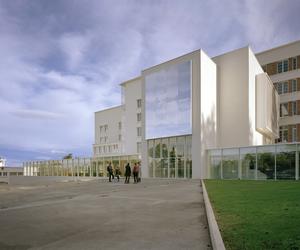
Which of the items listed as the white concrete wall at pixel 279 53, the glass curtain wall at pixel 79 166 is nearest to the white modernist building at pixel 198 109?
the glass curtain wall at pixel 79 166

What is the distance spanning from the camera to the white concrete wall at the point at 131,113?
61.0 metres

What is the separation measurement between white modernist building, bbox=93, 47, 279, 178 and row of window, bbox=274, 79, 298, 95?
8812mm

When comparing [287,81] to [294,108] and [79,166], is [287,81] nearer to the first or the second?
[294,108]

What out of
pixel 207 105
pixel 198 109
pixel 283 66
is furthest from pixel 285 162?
pixel 283 66

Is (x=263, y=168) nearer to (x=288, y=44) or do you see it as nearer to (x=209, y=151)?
(x=209, y=151)

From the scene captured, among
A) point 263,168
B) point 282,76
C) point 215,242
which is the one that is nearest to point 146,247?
point 215,242

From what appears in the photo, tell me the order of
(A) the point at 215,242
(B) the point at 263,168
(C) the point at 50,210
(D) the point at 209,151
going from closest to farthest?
1. (A) the point at 215,242
2. (C) the point at 50,210
3. (B) the point at 263,168
4. (D) the point at 209,151

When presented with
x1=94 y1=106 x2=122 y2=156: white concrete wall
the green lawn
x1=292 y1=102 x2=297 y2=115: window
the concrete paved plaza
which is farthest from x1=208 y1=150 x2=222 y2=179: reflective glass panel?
x1=94 y1=106 x2=122 y2=156: white concrete wall

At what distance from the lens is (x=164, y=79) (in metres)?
38.7

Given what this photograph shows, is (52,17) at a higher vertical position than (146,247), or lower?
higher

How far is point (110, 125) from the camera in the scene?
238 ft

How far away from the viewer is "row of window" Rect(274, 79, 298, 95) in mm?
48200

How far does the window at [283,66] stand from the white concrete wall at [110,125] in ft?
108

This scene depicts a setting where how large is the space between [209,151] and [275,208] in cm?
2595
